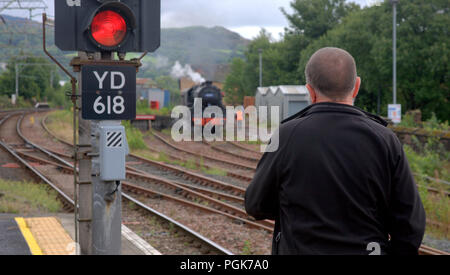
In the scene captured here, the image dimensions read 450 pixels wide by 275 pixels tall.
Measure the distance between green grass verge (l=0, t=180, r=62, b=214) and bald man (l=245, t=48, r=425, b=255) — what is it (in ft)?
27.5

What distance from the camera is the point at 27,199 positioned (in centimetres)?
1052

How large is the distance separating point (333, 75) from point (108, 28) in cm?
183

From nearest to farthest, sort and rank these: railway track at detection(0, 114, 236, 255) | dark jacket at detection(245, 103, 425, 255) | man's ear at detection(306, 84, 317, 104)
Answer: dark jacket at detection(245, 103, 425, 255) → man's ear at detection(306, 84, 317, 104) → railway track at detection(0, 114, 236, 255)

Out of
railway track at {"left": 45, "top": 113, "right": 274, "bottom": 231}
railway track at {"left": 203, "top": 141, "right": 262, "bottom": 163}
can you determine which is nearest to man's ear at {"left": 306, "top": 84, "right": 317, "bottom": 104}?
railway track at {"left": 45, "top": 113, "right": 274, "bottom": 231}

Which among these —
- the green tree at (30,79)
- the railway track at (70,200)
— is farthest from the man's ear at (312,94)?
the green tree at (30,79)

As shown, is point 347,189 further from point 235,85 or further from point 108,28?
point 235,85

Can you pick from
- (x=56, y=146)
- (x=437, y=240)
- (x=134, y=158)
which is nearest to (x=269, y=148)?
(x=437, y=240)

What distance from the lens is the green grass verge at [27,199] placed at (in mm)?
9680

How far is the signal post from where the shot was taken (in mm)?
3496

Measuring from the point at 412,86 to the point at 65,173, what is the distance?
23.8m

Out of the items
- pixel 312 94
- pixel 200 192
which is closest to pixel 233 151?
pixel 200 192

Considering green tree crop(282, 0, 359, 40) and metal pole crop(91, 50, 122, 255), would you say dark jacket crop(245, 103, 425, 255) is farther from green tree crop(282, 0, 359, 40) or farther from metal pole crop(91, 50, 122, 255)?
green tree crop(282, 0, 359, 40)

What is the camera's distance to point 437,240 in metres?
8.18
